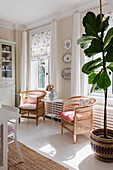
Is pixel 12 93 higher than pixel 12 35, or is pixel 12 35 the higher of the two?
pixel 12 35

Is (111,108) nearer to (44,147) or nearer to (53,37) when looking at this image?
Result: (44,147)

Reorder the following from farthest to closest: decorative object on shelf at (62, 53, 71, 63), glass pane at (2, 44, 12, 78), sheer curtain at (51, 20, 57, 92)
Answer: glass pane at (2, 44, 12, 78) < sheer curtain at (51, 20, 57, 92) < decorative object on shelf at (62, 53, 71, 63)

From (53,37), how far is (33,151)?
308cm

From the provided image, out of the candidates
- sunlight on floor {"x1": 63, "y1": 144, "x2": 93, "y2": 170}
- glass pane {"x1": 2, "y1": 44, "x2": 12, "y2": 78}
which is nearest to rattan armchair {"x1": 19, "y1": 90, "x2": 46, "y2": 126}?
glass pane {"x1": 2, "y1": 44, "x2": 12, "y2": 78}

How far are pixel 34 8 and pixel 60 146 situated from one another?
3516 mm

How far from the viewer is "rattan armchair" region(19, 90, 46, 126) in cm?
385

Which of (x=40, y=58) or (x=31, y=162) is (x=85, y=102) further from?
(x=40, y=58)

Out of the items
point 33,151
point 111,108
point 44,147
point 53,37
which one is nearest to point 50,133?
point 44,147

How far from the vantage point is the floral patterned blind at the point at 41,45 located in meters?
4.52

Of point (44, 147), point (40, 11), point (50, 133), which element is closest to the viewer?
point (44, 147)

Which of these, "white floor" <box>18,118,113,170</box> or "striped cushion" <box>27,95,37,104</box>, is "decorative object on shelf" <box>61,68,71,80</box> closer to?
"striped cushion" <box>27,95,37,104</box>

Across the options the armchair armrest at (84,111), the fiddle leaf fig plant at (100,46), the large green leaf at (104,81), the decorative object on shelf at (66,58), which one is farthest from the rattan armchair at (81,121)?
the decorative object on shelf at (66,58)

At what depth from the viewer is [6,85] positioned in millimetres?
4684

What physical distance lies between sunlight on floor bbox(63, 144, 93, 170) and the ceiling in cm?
330
